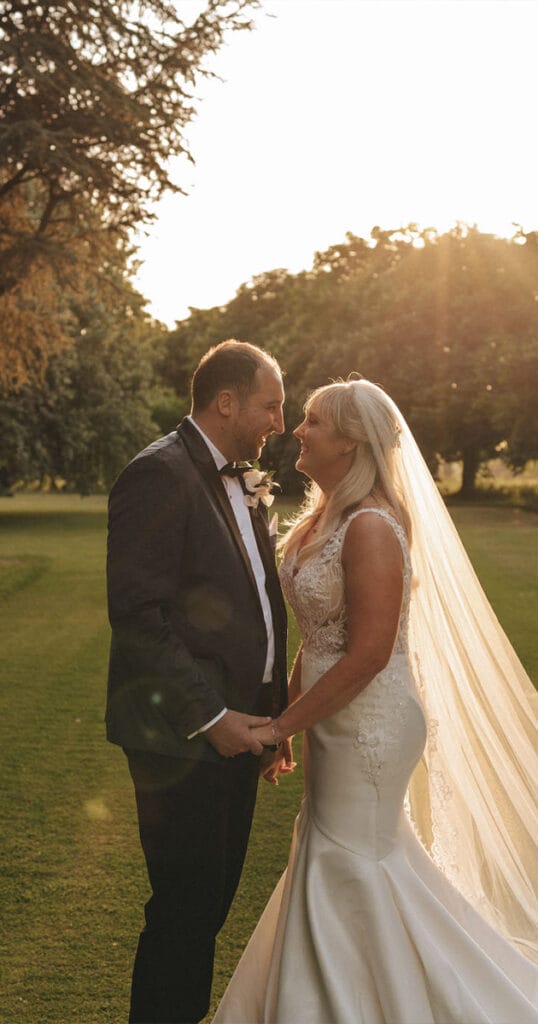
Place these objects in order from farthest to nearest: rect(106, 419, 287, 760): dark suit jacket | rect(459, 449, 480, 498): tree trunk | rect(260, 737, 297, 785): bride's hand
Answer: rect(459, 449, 480, 498): tree trunk → rect(260, 737, 297, 785): bride's hand → rect(106, 419, 287, 760): dark suit jacket

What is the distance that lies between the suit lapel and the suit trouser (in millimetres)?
673

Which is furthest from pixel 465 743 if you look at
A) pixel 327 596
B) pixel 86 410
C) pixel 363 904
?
pixel 86 410

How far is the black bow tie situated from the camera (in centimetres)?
357

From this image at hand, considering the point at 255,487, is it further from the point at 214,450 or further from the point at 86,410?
the point at 86,410

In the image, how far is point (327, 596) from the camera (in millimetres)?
3578

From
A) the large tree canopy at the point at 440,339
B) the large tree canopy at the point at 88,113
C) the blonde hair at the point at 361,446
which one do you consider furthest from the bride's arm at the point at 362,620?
the large tree canopy at the point at 440,339

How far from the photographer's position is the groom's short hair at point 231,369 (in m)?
3.52

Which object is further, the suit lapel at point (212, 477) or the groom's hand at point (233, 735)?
the suit lapel at point (212, 477)

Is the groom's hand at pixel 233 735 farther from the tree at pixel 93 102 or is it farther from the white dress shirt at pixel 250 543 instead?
the tree at pixel 93 102

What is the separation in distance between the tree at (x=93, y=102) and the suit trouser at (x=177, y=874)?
46.0ft

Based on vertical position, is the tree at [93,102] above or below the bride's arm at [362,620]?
above

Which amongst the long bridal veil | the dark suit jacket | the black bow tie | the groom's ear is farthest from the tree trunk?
the dark suit jacket

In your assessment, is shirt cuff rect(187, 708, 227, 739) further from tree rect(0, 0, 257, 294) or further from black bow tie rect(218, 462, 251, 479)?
tree rect(0, 0, 257, 294)

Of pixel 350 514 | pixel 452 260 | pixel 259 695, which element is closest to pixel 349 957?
pixel 259 695
